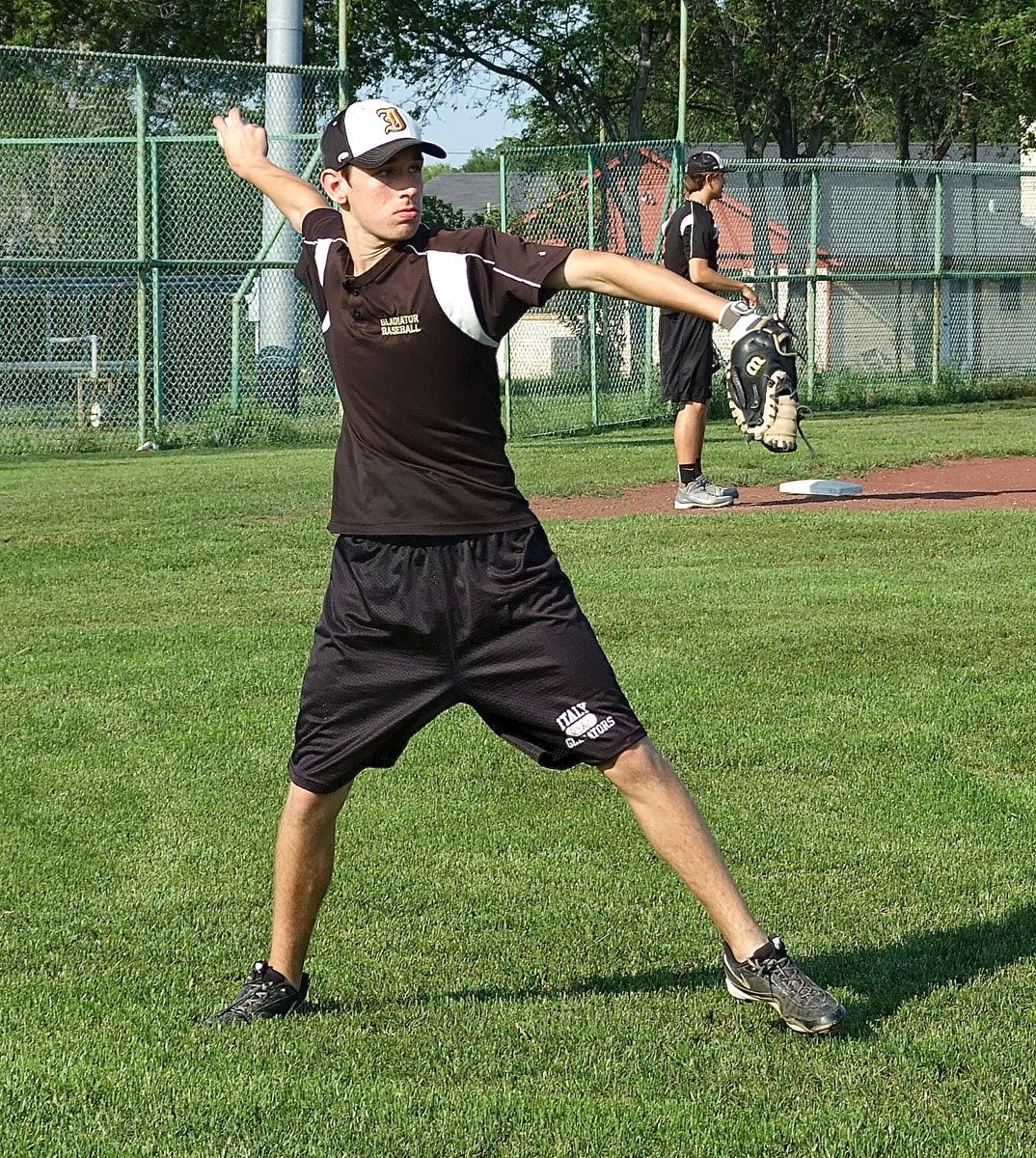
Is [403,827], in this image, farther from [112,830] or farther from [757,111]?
[757,111]

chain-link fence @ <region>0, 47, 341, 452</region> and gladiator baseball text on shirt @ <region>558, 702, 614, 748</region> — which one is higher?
chain-link fence @ <region>0, 47, 341, 452</region>

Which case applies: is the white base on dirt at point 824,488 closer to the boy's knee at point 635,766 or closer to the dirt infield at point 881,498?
the dirt infield at point 881,498

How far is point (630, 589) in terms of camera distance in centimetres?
920

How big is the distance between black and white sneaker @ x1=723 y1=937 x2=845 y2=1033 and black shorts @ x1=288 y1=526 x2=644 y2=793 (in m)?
0.57

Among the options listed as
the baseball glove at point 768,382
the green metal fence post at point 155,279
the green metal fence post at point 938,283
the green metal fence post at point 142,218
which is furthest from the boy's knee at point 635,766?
the green metal fence post at point 938,283

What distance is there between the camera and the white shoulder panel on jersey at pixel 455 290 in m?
3.72

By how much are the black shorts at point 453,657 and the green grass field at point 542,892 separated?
666mm

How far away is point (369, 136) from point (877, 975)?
229 cm

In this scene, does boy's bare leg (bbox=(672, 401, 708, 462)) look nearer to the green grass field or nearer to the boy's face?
the green grass field

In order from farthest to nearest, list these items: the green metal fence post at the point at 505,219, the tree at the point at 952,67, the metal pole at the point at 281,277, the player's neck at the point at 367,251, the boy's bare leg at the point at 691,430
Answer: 1. the tree at the point at 952,67
2. the metal pole at the point at 281,277
3. the green metal fence post at the point at 505,219
4. the boy's bare leg at the point at 691,430
5. the player's neck at the point at 367,251

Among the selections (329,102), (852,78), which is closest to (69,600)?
(329,102)

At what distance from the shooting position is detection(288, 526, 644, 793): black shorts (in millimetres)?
3789

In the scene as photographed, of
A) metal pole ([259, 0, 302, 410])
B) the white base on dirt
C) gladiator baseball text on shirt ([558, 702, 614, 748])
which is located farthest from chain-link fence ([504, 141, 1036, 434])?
gladiator baseball text on shirt ([558, 702, 614, 748])

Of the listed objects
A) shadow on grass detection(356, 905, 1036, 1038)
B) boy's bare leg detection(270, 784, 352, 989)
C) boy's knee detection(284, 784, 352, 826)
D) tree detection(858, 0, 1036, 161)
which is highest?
tree detection(858, 0, 1036, 161)
